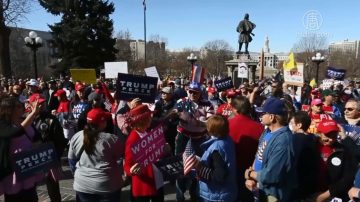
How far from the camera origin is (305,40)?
180 feet

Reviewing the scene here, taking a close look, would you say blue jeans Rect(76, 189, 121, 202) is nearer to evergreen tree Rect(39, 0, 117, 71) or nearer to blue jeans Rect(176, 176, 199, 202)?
blue jeans Rect(176, 176, 199, 202)

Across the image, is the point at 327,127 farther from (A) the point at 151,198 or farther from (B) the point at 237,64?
(B) the point at 237,64

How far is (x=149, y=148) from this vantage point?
13.1 ft

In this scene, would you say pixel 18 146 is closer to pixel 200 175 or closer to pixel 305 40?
pixel 200 175

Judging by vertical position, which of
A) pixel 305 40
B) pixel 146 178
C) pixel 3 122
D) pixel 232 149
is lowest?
pixel 146 178

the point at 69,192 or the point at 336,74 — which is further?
the point at 336,74

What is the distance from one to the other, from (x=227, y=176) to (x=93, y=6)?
32480mm

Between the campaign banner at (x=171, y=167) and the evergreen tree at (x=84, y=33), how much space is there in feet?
100

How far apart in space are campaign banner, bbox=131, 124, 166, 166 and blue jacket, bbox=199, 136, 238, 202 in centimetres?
51

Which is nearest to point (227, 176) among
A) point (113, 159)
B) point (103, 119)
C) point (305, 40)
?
point (113, 159)

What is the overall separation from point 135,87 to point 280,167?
11.8ft

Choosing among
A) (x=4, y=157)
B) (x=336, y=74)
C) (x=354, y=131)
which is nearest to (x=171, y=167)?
Answer: (x=4, y=157)

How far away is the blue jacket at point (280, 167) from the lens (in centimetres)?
334

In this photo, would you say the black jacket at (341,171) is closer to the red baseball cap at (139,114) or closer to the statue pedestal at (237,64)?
the red baseball cap at (139,114)
